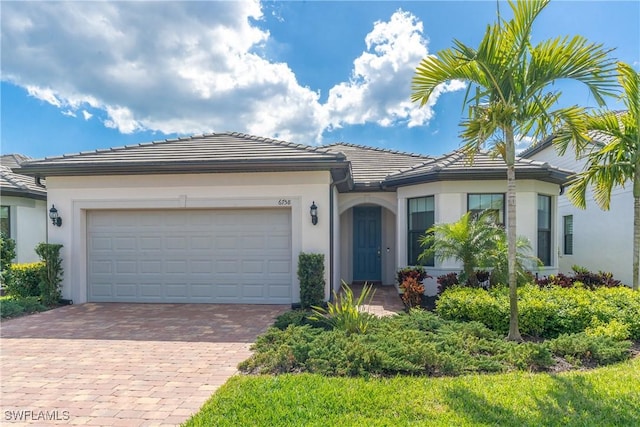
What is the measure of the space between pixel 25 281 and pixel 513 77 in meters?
11.5

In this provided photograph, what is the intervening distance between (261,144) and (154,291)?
468 cm

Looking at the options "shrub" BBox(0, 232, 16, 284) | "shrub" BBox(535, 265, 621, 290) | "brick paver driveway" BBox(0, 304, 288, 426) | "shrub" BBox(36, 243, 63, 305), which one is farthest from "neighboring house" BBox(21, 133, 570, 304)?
"shrub" BBox(0, 232, 16, 284)

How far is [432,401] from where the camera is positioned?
11.6 ft

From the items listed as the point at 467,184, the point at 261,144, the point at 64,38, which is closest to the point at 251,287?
the point at 261,144

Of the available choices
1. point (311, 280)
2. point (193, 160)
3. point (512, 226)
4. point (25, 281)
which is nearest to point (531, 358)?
point (512, 226)

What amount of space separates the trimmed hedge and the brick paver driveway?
12.5 feet

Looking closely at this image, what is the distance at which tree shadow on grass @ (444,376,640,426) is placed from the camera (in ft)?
10.3

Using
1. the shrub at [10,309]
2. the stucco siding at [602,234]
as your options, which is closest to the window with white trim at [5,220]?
the shrub at [10,309]

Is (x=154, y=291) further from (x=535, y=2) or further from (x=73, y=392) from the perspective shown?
(x=535, y=2)

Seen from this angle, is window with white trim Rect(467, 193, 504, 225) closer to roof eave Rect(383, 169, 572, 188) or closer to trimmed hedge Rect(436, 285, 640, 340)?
roof eave Rect(383, 169, 572, 188)

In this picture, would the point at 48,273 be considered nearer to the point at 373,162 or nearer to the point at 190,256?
the point at 190,256

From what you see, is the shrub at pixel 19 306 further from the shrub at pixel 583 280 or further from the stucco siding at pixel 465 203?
the shrub at pixel 583 280

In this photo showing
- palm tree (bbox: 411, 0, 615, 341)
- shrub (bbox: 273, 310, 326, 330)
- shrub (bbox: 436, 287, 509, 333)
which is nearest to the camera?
palm tree (bbox: 411, 0, 615, 341)

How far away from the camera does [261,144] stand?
9148mm
